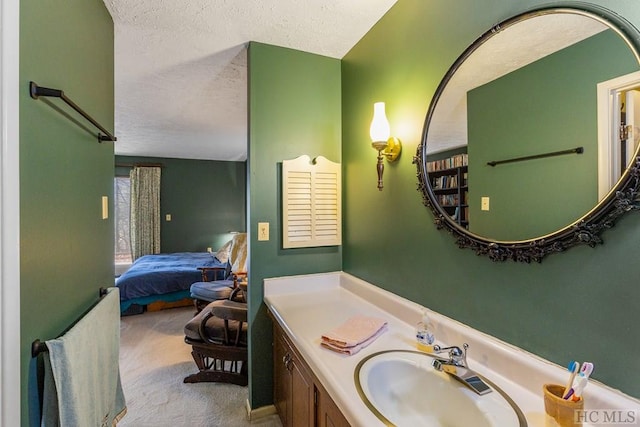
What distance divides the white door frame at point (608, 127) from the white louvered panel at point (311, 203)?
4.77 ft

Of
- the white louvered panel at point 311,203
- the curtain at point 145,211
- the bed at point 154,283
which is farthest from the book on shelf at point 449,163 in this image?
the curtain at point 145,211

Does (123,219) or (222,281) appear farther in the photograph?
(123,219)

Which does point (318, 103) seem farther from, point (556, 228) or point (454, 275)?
point (556, 228)

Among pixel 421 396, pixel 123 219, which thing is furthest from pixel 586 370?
pixel 123 219

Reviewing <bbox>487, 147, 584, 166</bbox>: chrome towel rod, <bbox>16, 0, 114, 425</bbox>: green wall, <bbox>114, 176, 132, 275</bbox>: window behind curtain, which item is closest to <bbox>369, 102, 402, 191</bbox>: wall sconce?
<bbox>487, 147, 584, 166</bbox>: chrome towel rod

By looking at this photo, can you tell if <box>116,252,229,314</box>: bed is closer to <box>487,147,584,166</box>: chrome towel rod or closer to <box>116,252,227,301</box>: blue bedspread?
<box>116,252,227,301</box>: blue bedspread

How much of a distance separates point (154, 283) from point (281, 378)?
10.4 ft

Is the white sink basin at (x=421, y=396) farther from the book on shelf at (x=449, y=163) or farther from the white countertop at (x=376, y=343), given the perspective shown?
the book on shelf at (x=449, y=163)

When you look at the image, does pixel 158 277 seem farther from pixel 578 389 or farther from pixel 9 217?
pixel 578 389

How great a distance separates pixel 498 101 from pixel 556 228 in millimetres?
484

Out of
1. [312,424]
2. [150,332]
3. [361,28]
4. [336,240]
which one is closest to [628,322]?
[312,424]

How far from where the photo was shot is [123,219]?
582 cm

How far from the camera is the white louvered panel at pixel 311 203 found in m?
1.95

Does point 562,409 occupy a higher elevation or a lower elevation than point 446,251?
lower
